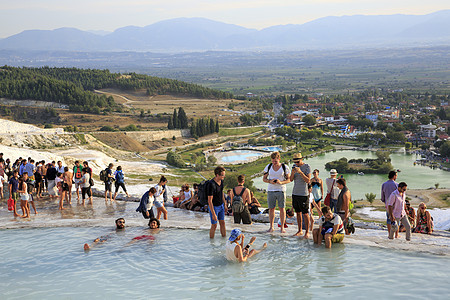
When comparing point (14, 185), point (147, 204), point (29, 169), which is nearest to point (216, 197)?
point (147, 204)

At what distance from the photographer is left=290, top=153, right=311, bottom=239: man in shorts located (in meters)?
9.74

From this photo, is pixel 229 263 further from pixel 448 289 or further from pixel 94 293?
pixel 448 289

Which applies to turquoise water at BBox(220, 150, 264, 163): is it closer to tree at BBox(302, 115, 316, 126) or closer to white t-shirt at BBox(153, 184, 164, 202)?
tree at BBox(302, 115, 316, 126)

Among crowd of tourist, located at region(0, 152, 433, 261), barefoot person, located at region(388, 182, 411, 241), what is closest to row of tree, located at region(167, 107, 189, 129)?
crowd of tourist, located at region(0, 152, 433, 261)

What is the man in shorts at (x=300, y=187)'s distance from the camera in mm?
9742

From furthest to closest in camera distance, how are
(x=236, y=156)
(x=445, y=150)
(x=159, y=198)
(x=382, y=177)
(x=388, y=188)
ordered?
(x=236, y=156)
(x=445, y=150)
(x=382, y=177)
(x=159, y=198)
(x=388, y=188)

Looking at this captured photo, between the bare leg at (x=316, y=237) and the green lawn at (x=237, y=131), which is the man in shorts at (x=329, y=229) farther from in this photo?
the green lawn at (x=237, y=131)

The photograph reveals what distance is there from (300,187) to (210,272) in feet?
8.79

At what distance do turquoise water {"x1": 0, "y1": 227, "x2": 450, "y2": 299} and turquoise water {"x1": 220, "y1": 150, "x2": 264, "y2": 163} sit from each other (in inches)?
2217

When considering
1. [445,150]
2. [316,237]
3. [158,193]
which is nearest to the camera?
[316,237]

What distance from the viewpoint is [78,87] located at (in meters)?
103

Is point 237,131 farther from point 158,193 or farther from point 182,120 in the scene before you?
point 158,193

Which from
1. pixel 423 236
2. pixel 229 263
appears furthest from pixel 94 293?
pixel 423 236

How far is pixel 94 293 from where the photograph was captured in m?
8.15
